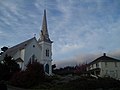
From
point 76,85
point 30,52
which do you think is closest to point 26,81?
point 76,85

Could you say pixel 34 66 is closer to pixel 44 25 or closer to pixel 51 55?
pixel 51 55

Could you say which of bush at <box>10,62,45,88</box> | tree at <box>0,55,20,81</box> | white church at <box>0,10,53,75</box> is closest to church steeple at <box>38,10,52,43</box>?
white church at <box>0,10,53,75</box>

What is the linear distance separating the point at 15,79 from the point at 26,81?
2230mm

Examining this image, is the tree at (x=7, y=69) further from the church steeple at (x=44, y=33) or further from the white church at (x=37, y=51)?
the church steeple at (x=44, y=33)

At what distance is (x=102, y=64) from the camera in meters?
58.6

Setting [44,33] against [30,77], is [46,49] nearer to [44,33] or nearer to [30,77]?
[44,33]

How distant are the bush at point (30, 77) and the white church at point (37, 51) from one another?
19814mm

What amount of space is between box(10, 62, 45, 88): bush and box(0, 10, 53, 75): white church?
65.0 feet

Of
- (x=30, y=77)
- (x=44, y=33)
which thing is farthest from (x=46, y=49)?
(x=30, y=77)

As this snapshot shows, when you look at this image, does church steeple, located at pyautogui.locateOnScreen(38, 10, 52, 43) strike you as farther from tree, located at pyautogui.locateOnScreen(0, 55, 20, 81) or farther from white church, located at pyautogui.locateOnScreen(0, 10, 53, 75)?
tree, located at pyautogui.locateOnScreen(0, 55, 20, 81)

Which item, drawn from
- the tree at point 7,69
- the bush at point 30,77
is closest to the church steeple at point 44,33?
the tree at point 7,69

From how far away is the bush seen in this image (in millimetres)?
31391

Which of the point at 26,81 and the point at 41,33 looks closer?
the point at 26,81

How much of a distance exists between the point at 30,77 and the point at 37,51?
86.3 feet
